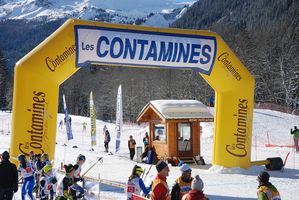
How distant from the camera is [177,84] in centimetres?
6381

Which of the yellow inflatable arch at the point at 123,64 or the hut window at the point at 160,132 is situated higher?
the yellow inflatable arch at the point at 123,64

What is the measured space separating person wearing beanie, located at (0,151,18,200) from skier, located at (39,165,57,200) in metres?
0.91

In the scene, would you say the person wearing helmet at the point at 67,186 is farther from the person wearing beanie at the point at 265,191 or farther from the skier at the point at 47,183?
the person wearing beanie at the point at 265,191

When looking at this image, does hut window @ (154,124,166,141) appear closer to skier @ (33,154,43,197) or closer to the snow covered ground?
the snow covered ground

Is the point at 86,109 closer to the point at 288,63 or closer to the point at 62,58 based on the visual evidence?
the point at 288,63

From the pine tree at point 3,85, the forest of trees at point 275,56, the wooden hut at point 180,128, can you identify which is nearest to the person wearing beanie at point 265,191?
the wooden hut at point 180,128

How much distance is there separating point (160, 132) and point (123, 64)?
19.9 feet

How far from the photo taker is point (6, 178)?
8711 millimetres

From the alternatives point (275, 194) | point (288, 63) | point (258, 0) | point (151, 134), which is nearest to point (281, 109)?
point (288, 63)

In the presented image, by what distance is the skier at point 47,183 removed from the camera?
31.5 feet

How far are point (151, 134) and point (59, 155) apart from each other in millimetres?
4465

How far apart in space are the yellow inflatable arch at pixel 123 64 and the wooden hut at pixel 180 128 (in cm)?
304

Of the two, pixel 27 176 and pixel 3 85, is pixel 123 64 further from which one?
pixel 3 85

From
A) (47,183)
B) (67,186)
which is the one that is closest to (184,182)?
(67,186)
